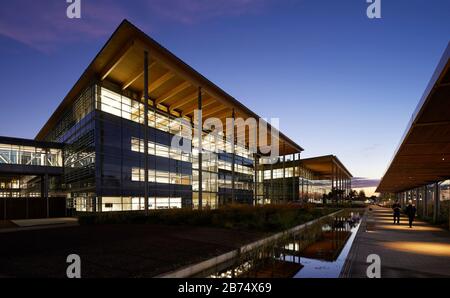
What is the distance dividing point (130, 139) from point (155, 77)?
6705 mm

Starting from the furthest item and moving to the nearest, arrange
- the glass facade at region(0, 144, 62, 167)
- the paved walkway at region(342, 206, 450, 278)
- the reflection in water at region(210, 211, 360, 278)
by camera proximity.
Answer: the glass facade at region(0, 144, 62, 167)
the reflection in water at region(210, 211, 360, 278)
the paved walkway at region(342, 206, 450, 278)

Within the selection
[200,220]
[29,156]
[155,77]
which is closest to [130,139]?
[155,77]

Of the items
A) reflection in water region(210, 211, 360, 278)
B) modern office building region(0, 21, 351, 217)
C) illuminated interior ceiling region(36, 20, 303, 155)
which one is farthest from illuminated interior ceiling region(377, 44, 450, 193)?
illuminated interior ceiling region(36, 20, 303, 155)

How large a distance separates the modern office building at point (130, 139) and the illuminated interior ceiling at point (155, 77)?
81 millimetres

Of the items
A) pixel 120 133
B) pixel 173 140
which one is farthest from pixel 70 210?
pixel 173 140

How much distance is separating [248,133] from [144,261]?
39290 mm

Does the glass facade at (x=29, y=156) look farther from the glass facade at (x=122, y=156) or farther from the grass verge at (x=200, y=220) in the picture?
the grass verge at (x=200, y=220)

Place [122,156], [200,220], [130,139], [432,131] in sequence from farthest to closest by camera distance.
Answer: [130,139], [122,156], [200,220], [432,131]

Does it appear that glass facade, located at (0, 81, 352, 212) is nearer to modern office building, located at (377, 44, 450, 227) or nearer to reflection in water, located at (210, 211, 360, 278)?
reflection in water, located at (210, 211, 360, 278)

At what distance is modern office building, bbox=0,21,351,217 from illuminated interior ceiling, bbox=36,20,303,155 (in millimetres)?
81

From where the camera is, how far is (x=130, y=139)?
30.6 metres

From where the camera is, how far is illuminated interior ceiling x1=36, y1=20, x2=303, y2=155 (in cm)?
2294

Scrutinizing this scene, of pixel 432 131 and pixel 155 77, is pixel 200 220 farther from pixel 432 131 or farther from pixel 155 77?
pixel 155 77

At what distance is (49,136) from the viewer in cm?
4722
